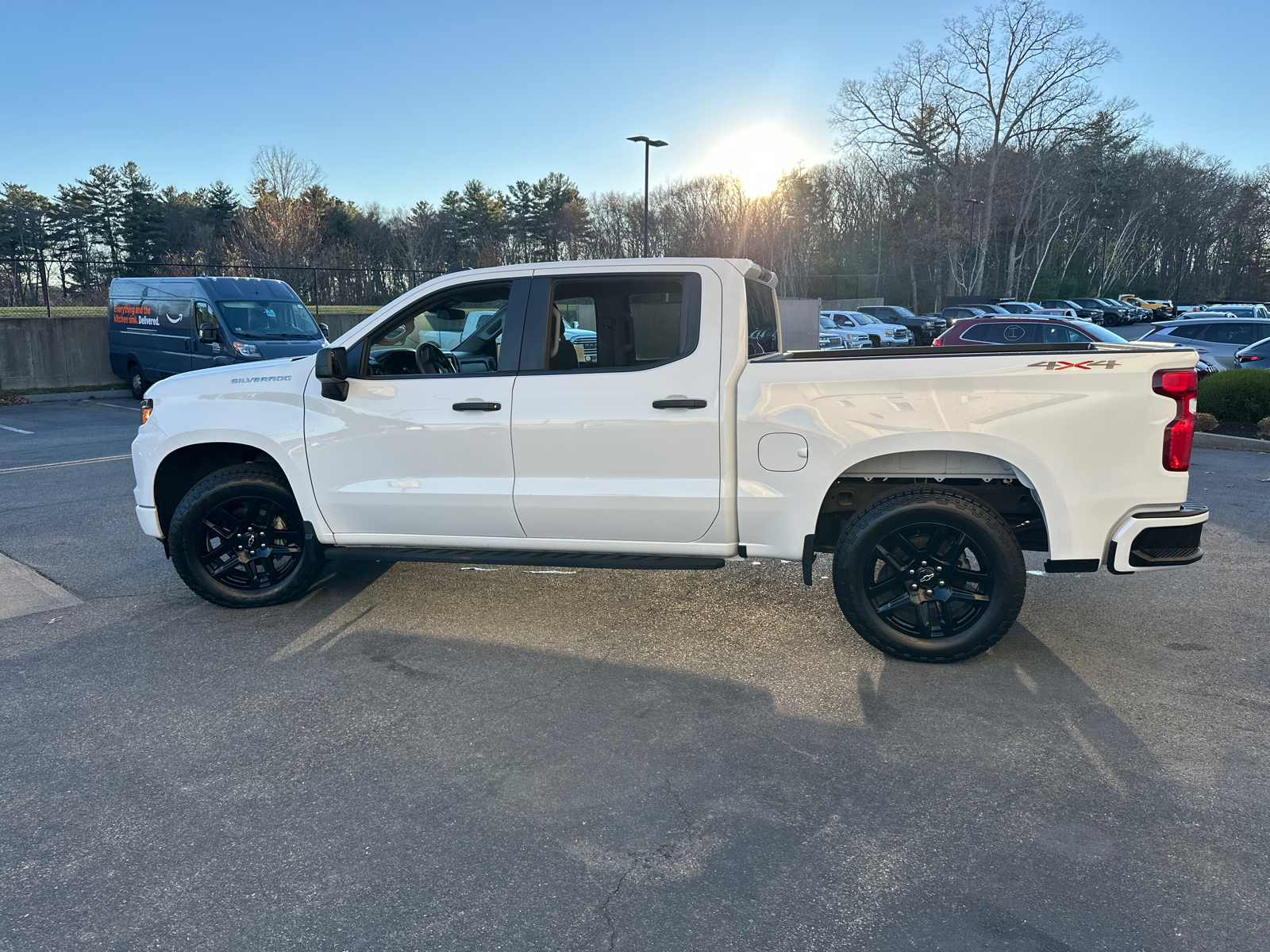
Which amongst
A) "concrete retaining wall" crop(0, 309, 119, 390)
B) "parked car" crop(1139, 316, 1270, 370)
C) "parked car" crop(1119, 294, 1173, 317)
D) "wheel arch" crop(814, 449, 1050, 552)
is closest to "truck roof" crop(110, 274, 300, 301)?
"concrete retaining wall" crop(0, 309, 119, 390)

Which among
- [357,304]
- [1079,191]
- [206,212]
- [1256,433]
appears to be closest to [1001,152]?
[1079,191]

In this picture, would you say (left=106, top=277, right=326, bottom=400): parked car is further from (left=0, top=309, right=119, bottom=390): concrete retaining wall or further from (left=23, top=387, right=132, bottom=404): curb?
(left=0, top=309, right=119, bottom=390): concrete retaining wall

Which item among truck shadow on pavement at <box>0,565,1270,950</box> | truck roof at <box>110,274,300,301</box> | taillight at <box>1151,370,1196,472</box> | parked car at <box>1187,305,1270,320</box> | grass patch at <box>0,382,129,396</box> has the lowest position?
truck shadow on pavement at <box>0,565,1270,950</box>

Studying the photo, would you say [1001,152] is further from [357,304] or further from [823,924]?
[823,924]

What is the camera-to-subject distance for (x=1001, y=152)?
Result: 2228 inches

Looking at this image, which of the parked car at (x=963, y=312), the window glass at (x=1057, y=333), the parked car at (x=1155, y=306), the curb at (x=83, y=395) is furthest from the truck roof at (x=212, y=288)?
the parked car at (x=1155, y=306)

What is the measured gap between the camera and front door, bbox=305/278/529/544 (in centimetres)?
458

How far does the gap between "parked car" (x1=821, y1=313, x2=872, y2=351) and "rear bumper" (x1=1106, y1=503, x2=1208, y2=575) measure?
77.6 ft

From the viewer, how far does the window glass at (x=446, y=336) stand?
4.73 meters

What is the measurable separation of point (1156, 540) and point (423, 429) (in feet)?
12.1

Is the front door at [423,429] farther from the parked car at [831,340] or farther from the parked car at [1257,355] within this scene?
the parked car at [831,340]

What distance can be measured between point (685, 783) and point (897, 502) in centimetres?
178

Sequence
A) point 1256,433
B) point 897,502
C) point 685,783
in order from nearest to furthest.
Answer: point 685,783 → point 897,502 → point 1256,433

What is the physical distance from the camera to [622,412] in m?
4.36
